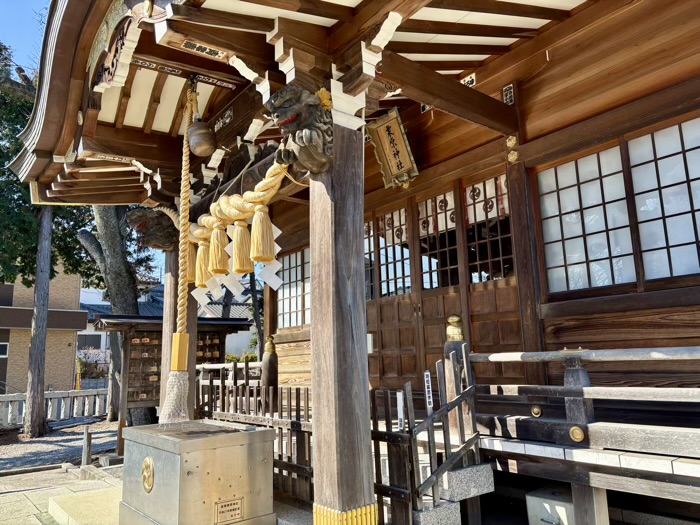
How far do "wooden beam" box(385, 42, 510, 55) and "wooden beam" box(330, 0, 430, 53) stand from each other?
1.12 meters

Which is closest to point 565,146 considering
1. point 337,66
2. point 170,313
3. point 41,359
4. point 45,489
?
point 337,66

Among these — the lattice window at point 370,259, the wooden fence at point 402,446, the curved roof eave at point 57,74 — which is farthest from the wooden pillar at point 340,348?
the lattice window at point 370,259

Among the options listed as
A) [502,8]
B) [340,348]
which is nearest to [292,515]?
[340,348]

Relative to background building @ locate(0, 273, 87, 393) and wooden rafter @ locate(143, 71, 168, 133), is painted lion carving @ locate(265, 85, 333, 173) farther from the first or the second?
background building @ locate(0, 273, 87, 393)

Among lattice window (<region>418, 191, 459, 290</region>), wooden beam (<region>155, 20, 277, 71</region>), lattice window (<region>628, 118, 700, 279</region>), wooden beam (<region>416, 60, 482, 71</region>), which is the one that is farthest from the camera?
lattice window (<region>418, 191, 459, 290</region>)

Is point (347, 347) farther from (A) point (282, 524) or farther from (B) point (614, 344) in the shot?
(B) point (614, 344)

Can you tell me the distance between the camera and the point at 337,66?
151 inches

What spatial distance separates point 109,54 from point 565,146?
15.2 feet

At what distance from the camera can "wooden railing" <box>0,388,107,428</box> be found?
624 inches

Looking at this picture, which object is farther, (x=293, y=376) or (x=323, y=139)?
(x=293, y=376)

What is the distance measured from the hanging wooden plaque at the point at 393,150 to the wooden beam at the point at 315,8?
2.74m

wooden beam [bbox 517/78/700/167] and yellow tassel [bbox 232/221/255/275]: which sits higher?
wooden beam [bbox 517/78/700/167]

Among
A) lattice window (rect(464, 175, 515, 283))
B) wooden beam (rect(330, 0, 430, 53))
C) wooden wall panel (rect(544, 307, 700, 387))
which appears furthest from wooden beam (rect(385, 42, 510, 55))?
wooden wall panel (rect(544, 307, 700, 387))

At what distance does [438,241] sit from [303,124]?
3.70 meters
